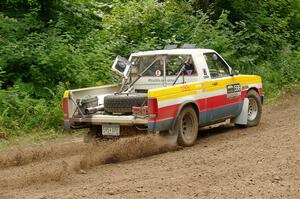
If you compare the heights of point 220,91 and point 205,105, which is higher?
point 220,91

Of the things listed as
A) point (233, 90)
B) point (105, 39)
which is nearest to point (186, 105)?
point (233, 90)

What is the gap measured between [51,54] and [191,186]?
781cm

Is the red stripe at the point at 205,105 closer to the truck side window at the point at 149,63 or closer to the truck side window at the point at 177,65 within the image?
the truck side window at the point at 177,65

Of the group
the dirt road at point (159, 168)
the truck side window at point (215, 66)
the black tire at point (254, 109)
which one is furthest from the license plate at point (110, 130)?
the black tire at point (254, 109)

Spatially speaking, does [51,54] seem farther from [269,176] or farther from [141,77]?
[269,176]

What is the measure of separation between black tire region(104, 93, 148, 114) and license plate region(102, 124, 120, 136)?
274mm

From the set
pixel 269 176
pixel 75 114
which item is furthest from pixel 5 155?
pixel 269 176

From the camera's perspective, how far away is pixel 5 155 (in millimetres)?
9547

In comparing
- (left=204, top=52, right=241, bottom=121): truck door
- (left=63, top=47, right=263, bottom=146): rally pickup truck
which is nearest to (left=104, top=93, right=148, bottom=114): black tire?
(left=63, top=47, right=263, bottom=146): rally pickup truck

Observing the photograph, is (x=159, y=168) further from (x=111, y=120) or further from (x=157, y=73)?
(x=157, y=73)

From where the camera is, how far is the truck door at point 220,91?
11008 mm

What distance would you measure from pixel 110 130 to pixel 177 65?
82.8 inches

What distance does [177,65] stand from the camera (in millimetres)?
11203

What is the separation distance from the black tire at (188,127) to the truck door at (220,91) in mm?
540
